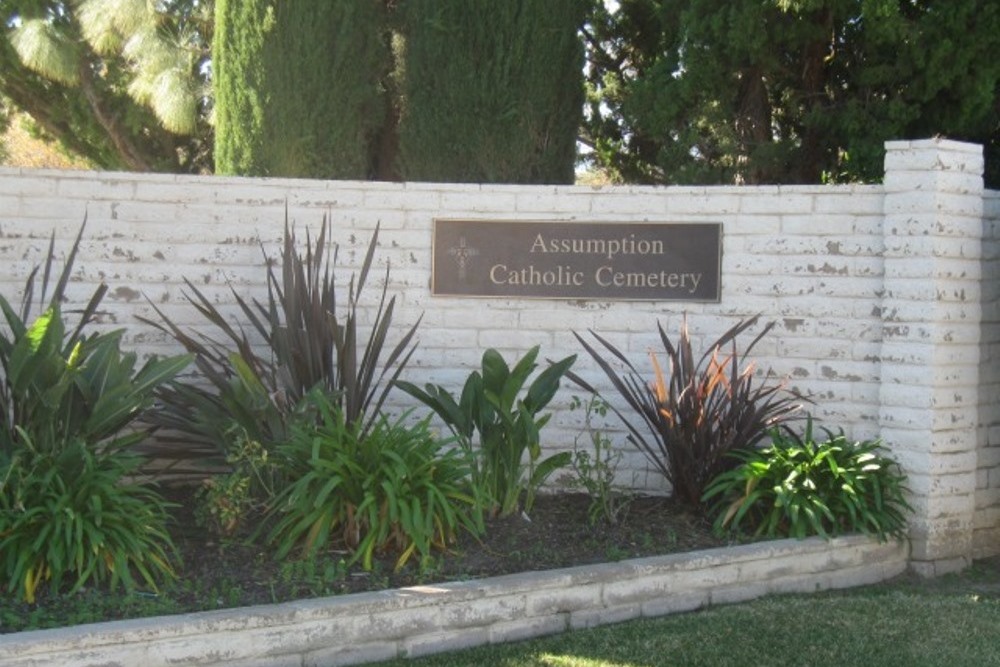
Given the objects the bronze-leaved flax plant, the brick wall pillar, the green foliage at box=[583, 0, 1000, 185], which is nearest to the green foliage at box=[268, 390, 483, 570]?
the bronze-leaved flax plant

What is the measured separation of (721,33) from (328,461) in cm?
676

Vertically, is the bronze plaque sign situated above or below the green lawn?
above

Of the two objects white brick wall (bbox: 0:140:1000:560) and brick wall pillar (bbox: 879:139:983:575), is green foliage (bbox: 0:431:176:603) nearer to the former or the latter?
white brick wall (bbox: 0:140:1000:560)

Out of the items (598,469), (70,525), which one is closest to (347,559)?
(70,525)

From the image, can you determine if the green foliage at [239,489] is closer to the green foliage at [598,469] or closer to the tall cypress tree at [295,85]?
the green foliage at [598,469]

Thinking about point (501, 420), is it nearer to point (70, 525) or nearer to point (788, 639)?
point (788, 639)

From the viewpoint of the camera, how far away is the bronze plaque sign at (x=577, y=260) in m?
7.44

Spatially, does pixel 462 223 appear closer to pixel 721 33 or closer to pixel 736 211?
pixel 736 211

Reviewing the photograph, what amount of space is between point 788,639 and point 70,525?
3133 mm

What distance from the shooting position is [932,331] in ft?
22.5

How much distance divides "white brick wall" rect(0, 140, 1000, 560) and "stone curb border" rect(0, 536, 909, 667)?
98 cm

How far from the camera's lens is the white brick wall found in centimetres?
693

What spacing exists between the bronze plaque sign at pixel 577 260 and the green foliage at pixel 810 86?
390 centimetres

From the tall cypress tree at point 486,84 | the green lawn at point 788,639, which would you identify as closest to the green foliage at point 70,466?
the green lawn at point 788,639
